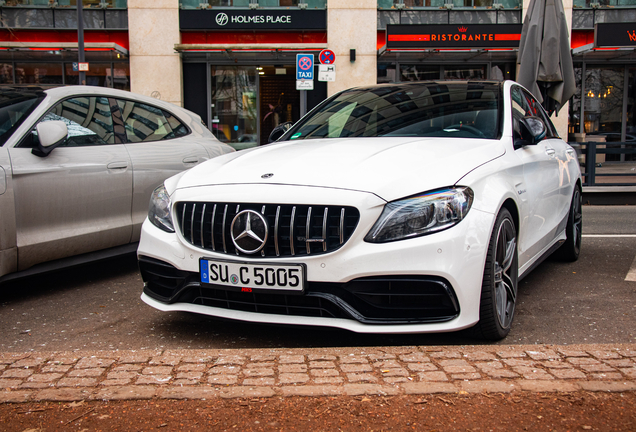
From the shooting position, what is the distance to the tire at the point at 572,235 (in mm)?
5453

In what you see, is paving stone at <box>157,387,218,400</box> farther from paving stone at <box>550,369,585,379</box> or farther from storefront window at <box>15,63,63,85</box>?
storefront window at <box>15,63,63,85</box>

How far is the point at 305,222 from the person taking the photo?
308 cm

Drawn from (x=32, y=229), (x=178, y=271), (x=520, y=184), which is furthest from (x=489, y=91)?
(x=32, y=229)

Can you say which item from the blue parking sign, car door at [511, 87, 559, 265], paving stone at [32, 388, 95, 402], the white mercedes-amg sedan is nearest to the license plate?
the white mercedes-amg sedan

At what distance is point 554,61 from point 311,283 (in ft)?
26.4

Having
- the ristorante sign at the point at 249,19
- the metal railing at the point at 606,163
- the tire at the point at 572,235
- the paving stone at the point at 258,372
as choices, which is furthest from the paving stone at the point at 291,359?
the ristorante sign at the point at 249,19

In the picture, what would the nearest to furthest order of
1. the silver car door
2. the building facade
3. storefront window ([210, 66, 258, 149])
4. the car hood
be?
1. the car hood
2. the silver car door
3. the building facade
4. storefront window ([210, 66, 258, 149])

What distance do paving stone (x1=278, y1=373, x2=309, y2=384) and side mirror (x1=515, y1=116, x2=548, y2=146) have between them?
2.29 metres

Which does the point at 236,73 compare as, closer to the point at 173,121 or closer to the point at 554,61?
the point at 554,61

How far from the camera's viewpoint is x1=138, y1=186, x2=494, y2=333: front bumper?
2951mm

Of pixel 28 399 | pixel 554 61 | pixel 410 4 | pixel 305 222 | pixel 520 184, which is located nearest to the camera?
pixel 28 399

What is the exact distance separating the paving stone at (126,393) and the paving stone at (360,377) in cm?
81

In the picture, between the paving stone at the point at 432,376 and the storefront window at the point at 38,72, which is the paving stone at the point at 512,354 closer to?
the paving stone at the point at 432,376

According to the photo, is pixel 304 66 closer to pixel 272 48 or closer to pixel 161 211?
pixel 272 48
